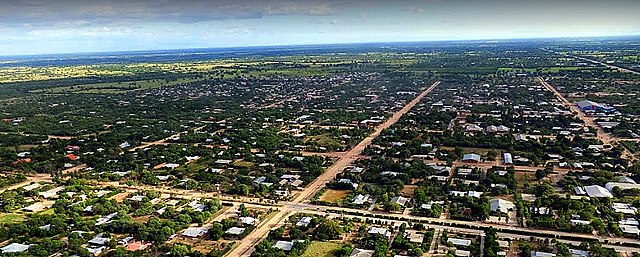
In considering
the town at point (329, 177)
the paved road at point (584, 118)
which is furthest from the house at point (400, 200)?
the paved road at point (584, 118)

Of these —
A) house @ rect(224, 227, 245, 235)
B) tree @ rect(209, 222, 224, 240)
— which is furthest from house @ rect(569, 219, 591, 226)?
tree @ rect(209, 222, 224, 240)

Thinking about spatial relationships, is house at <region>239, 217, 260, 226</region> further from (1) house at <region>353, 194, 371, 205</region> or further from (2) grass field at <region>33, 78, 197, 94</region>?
(2) grass field at <region>33, 78, 197, 94</region>

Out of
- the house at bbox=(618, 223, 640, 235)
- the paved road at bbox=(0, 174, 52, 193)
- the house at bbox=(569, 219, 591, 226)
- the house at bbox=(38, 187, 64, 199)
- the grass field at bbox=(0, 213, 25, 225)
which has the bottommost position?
the house at bbox=(618, 223, 640, 235)

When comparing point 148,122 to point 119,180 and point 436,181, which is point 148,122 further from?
point 436,181

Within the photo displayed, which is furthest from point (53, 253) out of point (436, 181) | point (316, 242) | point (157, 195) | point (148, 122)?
point (148, 122)

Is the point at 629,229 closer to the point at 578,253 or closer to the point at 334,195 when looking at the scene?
the point at 578,253
